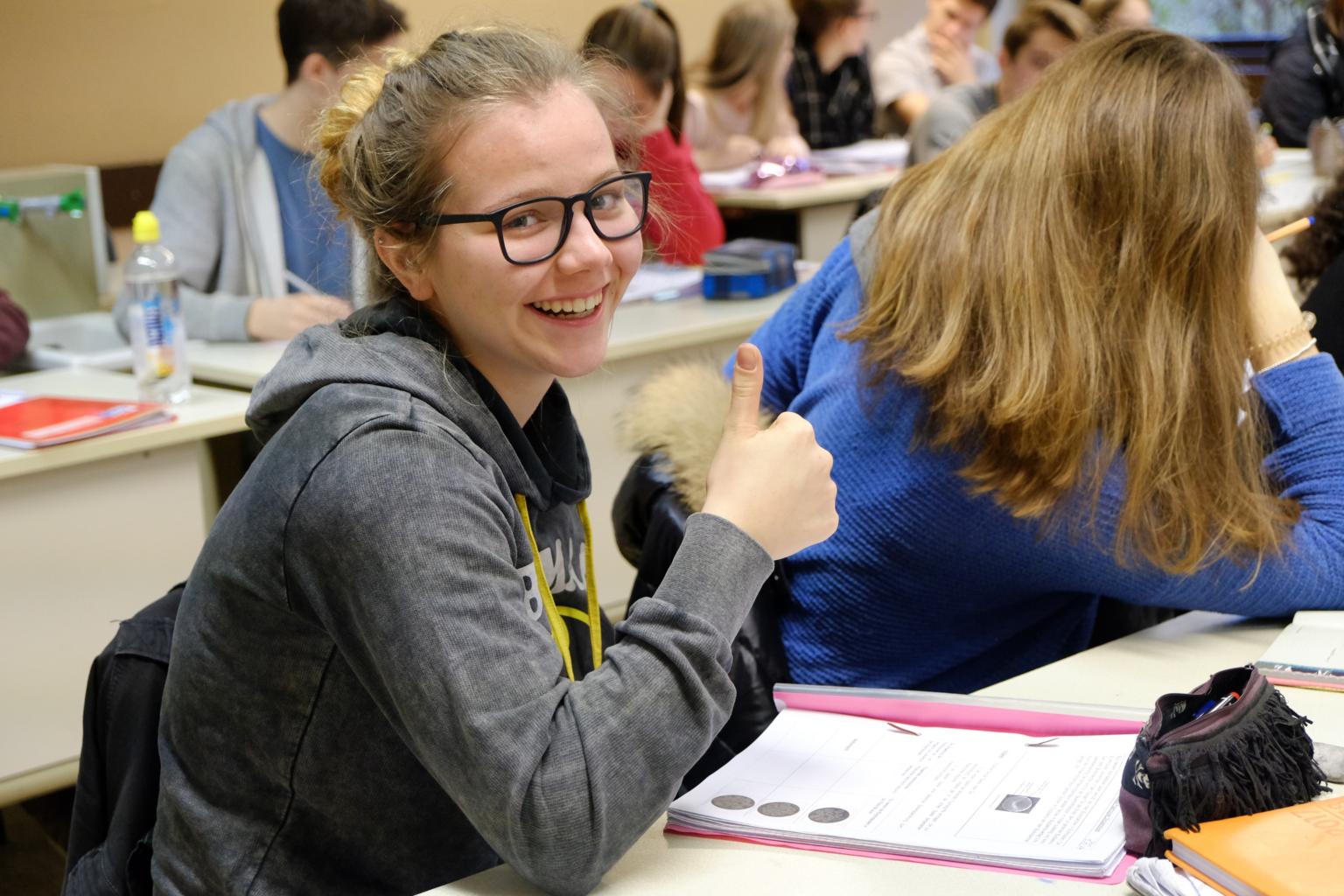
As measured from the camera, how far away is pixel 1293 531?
1.36 m

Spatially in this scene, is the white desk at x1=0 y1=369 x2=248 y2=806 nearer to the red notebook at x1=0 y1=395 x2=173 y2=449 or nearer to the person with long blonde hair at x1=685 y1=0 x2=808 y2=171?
the red notebook at x1=0 y1=395 x2=173 y2=449

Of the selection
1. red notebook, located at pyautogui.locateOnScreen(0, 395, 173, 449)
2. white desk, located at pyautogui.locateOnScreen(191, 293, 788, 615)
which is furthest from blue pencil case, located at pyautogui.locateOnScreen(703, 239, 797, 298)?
red notebook, located at pyautogui.locateOnScreen(0, 395, 173, 449)

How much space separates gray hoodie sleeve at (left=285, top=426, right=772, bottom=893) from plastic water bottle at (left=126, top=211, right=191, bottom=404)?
1592mm

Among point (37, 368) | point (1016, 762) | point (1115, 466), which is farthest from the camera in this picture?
point (37, 368)

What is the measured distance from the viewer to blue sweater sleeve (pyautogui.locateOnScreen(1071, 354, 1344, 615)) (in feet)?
4.32

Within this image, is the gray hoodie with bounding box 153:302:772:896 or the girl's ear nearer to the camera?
the gray hoodie with bounding box 153:302:772:896

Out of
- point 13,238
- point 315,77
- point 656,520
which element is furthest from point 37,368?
point 656,520

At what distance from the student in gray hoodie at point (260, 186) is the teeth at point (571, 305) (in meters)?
1.88

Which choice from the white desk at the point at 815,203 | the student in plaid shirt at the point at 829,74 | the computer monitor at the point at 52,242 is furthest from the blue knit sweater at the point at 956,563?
the student in plaid shirt at the point at 829,74

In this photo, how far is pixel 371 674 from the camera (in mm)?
955

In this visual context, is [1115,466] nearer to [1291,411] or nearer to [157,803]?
[1291,411]

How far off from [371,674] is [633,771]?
0.19 m

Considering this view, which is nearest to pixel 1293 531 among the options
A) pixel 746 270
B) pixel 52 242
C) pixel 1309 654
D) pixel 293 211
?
pixel 1309 654

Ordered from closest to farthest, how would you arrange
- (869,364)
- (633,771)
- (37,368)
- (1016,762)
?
(633,771) < (1016,762) < (869,364) < (37,368)
